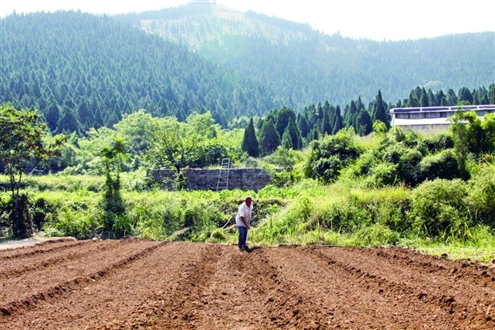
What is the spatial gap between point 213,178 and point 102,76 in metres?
104

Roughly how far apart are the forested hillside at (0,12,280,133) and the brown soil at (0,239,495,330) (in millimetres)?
66632

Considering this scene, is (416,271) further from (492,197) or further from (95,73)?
(95,73)

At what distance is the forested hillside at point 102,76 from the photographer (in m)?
92.0

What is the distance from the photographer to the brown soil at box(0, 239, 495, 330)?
20.6ft

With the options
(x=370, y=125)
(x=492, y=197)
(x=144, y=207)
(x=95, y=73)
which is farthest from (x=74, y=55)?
(x=492, y=197)

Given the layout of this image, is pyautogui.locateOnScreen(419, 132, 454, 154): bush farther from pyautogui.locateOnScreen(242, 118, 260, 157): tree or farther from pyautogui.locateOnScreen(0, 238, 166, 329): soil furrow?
pyautogui.locateOnScreen(242, 118, 260, 157): tree

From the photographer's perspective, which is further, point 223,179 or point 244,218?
Result: point 223,179

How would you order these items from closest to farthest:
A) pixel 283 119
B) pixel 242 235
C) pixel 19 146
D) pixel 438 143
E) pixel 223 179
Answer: pixel 242 235, pixel 19 146, pixel 438 143, pixel 223 179, pixel 283 119

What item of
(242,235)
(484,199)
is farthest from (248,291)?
(484,199)

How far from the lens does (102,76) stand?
124 meters

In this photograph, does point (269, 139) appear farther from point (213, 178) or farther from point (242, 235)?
point (242, 235)

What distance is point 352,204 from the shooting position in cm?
1645

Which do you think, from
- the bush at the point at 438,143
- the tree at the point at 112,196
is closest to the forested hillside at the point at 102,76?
the tree at the point at 112,196

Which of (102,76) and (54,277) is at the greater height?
(102,76)
